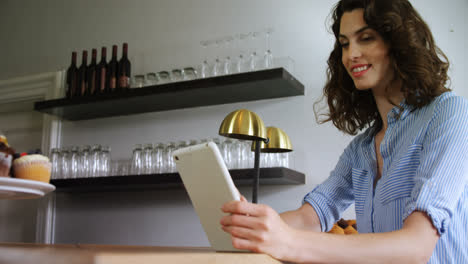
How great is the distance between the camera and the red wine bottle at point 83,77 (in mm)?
2922

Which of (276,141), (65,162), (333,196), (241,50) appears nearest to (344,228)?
(333,196)

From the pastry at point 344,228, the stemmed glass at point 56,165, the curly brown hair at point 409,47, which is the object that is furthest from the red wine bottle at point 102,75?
the curly brown hair at point 409,47

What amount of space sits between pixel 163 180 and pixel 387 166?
4.80 ft

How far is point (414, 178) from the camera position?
94cm

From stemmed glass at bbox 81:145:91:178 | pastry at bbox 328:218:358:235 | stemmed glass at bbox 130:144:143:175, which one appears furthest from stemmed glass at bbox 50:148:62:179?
pastry at bbox 328:218:358:235

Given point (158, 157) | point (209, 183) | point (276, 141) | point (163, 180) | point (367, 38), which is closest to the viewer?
point (209, 183)

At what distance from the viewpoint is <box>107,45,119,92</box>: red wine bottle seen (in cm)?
280

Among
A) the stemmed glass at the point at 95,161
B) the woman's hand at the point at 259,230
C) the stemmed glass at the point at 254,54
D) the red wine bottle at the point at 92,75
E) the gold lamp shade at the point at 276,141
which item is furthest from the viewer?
the red wine bottle at the point at 92,75

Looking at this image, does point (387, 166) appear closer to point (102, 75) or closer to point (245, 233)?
point (245, 233)

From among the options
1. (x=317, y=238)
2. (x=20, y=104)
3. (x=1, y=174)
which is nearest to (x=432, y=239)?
(x=317, y=238)

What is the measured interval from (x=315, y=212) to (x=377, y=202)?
0.70 ft

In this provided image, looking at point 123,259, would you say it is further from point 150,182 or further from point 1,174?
Result: point 150,182

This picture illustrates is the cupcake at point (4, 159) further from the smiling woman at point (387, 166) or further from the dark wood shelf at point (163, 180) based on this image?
the smiling woman at point (387, 166)

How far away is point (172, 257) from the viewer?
560mm
